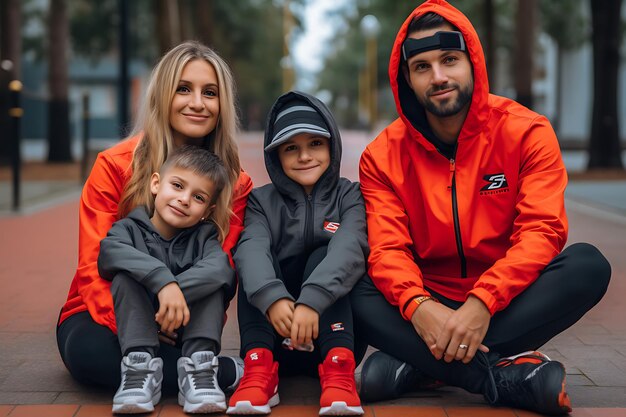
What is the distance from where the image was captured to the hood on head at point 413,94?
3689mm

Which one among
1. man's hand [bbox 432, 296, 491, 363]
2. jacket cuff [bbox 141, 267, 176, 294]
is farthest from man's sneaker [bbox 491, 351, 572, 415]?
jacket cuff [bbox 141, 267, 176, 294]

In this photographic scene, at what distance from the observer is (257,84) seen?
5288 centimetres

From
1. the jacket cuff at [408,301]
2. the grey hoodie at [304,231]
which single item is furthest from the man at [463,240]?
the grey hoodie at [304,231]

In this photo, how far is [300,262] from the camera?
12.5 feet

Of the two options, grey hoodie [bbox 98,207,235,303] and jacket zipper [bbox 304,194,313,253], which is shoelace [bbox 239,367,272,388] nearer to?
grey hoodie [bbox 98,207,235,303]

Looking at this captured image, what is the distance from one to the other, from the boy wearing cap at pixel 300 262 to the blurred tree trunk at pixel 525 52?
14726 mm

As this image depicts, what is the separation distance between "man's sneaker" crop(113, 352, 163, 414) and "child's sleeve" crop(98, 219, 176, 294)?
27cm

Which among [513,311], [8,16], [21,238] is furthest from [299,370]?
[8,16]

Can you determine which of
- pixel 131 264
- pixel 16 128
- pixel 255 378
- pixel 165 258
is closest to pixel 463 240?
pixel 255 378

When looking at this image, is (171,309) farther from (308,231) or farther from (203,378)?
(308,231)

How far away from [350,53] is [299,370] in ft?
220

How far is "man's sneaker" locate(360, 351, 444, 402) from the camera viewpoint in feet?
11.6

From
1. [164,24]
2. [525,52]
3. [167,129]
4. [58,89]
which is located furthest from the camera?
[164,24]

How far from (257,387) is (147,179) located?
43.3 inches
